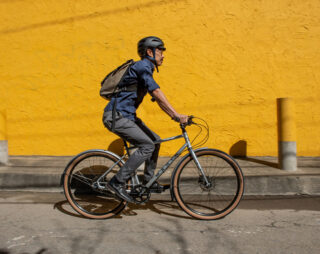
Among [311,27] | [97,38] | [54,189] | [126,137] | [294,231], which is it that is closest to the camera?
[294,231]

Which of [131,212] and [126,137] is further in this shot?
[131,212]

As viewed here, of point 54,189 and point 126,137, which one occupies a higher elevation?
point 126,137

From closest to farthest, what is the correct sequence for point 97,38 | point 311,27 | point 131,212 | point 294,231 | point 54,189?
point 294,231, point 131,212, point 54,189, point 311,27, point 97,38

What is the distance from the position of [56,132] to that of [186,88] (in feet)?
8.41

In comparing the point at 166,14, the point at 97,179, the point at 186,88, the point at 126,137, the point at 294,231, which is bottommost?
the point at 294,231

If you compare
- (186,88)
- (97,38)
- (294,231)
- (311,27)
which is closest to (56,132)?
(97,38)

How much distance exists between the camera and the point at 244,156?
5.66m

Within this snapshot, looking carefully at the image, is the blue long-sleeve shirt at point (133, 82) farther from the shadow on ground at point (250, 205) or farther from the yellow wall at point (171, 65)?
the yellow wall at point (171, 65)

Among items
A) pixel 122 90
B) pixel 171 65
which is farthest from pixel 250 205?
pixel 171 65

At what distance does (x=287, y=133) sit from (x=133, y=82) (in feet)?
8.30

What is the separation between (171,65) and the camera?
5.73 meters

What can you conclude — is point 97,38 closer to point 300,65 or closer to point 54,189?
point 54,189

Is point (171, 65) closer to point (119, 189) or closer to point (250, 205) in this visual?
point (250, 205)

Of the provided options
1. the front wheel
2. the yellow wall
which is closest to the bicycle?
the front wheel
